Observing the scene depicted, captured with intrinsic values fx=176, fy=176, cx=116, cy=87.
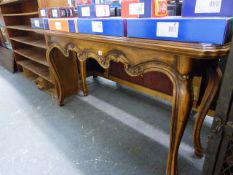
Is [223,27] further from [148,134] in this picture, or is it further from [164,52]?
[148,134]

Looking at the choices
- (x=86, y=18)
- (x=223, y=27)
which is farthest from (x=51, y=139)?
(x=223, y=27)

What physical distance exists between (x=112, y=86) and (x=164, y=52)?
1.70 m

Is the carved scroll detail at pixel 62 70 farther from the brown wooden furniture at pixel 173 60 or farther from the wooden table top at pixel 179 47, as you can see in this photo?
the wooden table top at pixel 179 47

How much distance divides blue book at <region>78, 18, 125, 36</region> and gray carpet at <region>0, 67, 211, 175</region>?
2.73 ft

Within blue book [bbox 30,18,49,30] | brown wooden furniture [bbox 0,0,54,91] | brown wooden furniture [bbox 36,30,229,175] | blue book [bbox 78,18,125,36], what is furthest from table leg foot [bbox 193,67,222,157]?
brown wooden furniture [bbox 0,0,54,91]

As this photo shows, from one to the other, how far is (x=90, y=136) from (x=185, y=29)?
1112 millimetres

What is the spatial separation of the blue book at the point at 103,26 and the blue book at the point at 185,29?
2.9 inches

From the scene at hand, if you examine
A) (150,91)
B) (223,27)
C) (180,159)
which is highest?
(223,27)

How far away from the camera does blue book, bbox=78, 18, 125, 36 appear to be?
2.86 feet

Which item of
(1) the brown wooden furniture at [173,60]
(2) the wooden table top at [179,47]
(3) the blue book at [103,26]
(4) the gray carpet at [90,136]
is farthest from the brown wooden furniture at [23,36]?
(2) the wooden table top at [179,47]

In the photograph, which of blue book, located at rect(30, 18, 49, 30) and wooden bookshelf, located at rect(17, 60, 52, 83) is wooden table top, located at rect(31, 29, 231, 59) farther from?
wooden bookshelf, located at rect(17, 60, 52, 83)

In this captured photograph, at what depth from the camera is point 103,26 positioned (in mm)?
951

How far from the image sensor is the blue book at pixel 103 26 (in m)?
0.87

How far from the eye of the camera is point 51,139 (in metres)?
1.43
